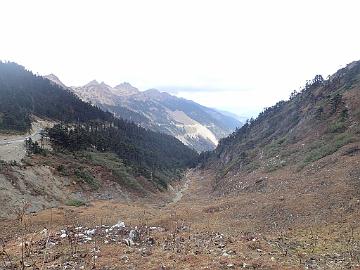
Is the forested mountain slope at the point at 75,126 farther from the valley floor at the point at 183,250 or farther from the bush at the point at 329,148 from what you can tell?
the valley floor at the point at 183,250

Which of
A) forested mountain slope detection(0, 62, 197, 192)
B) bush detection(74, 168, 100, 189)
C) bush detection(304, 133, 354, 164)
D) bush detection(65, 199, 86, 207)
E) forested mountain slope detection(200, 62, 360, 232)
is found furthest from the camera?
forested mountain slope detection(0, 62, 197, 192)

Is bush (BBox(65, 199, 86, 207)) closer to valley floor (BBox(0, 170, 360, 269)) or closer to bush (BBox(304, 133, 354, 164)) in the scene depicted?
valley floor (BBox(0, 170, 360, 269))

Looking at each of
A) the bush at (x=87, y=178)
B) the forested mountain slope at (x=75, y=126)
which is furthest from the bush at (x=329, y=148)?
the forested mountain slope at (x=75, y=126)

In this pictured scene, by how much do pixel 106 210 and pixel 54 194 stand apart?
1180 cm

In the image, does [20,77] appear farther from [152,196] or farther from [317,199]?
[317,199]

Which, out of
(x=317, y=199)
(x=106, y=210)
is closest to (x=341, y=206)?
(x=317, y=199)

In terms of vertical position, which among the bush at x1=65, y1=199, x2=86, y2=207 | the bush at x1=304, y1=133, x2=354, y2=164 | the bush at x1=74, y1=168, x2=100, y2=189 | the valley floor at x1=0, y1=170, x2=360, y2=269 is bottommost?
the bush at x1=65, y1=199, x2=86, y2=207

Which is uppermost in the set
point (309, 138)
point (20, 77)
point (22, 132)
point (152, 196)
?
point (20, 77)

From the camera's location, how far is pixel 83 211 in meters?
46.4

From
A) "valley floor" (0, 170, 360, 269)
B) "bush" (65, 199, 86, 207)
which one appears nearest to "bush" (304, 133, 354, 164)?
"valley floor" (0, 170, 360, 269)

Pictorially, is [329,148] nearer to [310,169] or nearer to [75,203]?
[310,169]

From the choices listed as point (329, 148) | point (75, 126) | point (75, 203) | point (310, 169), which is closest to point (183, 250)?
point (310, 169)

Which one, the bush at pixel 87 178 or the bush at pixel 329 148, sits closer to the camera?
the bush at pixel 329 148

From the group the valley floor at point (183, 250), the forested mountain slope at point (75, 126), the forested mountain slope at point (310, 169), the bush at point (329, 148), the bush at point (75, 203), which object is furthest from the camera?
the forested mountain slope at point (75, 126)
